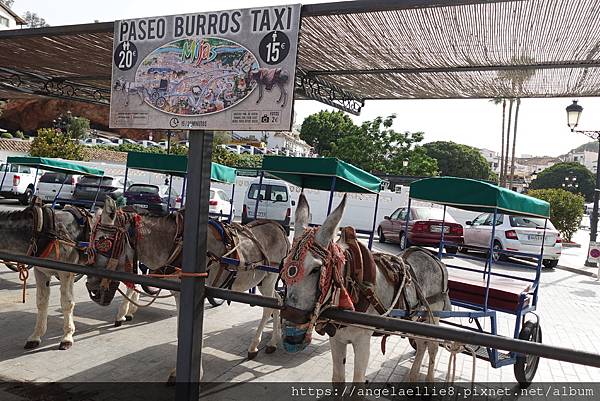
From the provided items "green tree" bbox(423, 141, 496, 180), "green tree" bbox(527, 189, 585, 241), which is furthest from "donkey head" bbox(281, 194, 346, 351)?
"green tree" bbox(423, 141, 496, 180)

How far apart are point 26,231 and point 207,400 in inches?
113

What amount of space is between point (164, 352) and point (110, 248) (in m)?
1.71

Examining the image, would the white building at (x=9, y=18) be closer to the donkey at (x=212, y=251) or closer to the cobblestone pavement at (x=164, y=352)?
the cobblestone pavement at (x=164, y=352)

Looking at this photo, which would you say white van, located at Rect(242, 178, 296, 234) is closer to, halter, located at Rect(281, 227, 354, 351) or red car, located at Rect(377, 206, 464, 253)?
red car, located at Rect(377, 206, 464, 253)

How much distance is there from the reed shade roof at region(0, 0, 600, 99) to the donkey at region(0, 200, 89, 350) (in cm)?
194

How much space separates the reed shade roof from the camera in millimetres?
3604

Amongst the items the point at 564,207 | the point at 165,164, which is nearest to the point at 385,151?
the point at 564,207

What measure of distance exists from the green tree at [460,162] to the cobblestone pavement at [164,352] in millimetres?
56042

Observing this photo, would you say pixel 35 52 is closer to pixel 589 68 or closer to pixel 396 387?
pixel 396 387

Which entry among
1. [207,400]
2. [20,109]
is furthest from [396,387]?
[20,109]

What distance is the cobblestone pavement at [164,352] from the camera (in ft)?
16.1

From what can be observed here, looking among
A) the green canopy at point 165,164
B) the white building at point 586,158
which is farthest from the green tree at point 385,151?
the white building at point 586,158

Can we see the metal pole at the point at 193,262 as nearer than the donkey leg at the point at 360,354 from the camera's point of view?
Yes

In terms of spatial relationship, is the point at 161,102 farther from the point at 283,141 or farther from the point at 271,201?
the point at 283,141
